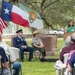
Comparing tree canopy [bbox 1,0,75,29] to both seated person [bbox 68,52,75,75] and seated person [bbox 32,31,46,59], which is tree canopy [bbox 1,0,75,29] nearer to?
seated person [bbox 32,31,46,59]

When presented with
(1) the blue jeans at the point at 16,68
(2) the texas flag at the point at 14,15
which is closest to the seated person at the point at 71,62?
(1) the blue jeans at the point at 16,68

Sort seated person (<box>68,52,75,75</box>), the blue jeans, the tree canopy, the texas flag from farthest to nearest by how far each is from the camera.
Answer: the tree canopy, the texas flag, the blue jeans, seated person (<box>68,52,75,75</box>)

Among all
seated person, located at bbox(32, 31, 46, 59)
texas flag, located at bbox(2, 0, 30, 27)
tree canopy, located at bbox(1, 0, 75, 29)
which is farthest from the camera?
tree canopy, located at bbox(1, 0, 75, 29)

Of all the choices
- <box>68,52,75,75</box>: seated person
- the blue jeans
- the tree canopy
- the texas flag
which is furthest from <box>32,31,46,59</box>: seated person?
the tree canopy

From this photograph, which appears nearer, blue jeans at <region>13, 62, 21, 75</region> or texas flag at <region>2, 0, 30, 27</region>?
blue jeans at <region>13, 62, 21, 75</region>

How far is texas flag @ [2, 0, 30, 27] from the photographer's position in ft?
39.9

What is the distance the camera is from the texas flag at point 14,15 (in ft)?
39.9

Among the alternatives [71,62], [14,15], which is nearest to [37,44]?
[14,15]

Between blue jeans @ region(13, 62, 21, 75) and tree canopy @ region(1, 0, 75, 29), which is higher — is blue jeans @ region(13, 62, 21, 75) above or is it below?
below

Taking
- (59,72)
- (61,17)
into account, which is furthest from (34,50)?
(61,17)

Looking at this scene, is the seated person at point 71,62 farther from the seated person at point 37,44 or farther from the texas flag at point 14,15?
the seated person at point 37,44

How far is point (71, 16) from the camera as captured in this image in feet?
92.2

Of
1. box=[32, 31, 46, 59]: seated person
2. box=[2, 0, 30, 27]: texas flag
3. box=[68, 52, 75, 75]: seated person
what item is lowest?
box=[32, 31, 46, 59]: seated person

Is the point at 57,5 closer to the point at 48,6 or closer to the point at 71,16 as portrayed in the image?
the point at 48,6
